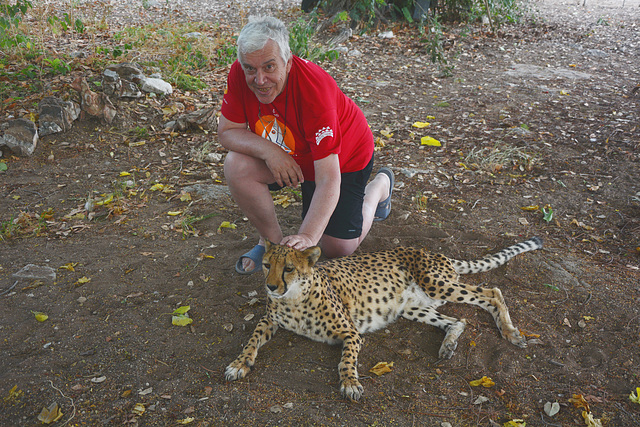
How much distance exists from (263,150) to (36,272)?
200cm

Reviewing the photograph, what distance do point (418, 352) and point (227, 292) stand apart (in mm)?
1430

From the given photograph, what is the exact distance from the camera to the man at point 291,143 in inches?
→ 111

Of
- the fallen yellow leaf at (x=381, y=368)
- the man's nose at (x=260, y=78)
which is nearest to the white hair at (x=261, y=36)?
the man's nose at (x=260, y=78)

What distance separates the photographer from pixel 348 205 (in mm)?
3527

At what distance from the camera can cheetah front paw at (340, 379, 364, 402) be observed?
8.50 ft

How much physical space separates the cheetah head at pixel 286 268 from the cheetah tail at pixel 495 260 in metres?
1.39

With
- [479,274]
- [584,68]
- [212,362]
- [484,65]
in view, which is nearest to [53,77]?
[212,362]

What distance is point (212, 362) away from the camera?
289 centimetres

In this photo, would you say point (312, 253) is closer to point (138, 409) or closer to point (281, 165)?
point (281, 165)

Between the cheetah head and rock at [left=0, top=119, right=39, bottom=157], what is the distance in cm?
411

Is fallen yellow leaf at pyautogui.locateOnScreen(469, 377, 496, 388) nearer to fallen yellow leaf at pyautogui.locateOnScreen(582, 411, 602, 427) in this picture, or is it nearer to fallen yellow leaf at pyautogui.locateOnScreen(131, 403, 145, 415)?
fallen yellow leaf at pyautogui.locateOnScreen(582, 411, 602, 427)

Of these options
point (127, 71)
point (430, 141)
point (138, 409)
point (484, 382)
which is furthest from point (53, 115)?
point (484, 382)

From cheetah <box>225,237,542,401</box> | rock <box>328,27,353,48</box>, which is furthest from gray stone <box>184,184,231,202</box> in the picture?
rock <box>328,27,353,48</box>

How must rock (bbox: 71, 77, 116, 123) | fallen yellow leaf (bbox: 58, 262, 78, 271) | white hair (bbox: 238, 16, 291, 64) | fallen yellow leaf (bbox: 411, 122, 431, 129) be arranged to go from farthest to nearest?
fallen yellow leaf (bbox: 411, 122, 431, 129) < rock (bbox: 71, 77, 116, 123) < fallen yellow leaf (bbox: 58, 262, 78, 271) < white hair (bbox: 238, 16, 291, 64)
